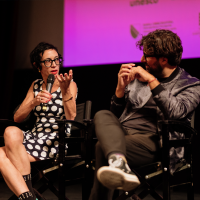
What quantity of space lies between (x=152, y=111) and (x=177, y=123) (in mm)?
255

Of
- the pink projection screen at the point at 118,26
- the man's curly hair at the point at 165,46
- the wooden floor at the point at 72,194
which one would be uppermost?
the pink projection screen at the point at 118,26

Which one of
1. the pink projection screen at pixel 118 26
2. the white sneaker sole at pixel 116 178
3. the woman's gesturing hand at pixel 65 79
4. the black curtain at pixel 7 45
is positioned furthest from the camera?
the black curtain at pixel 7 45

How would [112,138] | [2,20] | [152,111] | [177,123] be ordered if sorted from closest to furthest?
[112,138] → [177,123] → [152,111] → [2,20]

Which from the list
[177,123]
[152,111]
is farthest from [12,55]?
[177,123]

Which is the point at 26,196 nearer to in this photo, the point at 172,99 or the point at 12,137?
the point at 12,137

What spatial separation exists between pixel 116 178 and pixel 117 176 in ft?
0.05

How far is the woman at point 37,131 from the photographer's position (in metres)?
1.80

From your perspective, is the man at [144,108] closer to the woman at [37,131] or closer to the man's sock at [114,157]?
the man's sock at [114,157]

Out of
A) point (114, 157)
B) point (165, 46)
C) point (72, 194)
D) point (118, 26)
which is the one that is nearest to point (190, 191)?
point (114, 157)

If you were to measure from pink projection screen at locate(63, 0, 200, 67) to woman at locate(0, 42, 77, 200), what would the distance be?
963 mm

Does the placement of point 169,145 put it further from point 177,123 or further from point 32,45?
point 32,45

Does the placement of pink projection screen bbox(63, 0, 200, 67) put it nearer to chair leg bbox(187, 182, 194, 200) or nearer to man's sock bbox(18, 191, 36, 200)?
chair leg bbox(187, 182, 194, 200)

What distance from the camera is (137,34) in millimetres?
3012

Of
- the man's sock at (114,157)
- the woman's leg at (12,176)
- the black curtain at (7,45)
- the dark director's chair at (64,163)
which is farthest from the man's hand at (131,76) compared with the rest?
the black curtain at (7,45)
